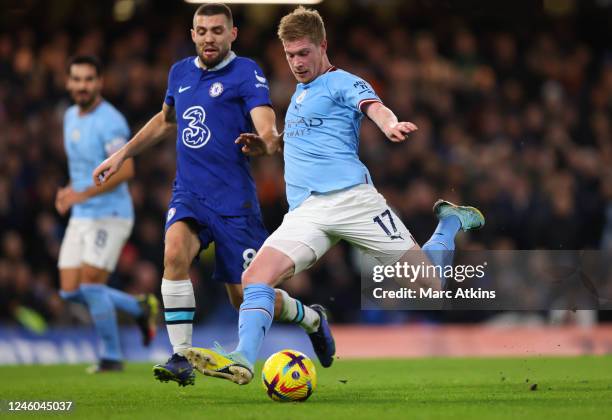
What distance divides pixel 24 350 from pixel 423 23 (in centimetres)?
971

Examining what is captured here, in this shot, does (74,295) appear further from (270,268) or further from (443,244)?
(443,244)

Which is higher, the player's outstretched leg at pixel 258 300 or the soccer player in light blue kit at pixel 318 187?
the soccer player in light blue kit at pixel 318 187

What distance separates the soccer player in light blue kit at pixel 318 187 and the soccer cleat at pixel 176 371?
455 mm

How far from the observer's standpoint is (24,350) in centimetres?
1259

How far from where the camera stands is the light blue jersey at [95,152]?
10117 mm

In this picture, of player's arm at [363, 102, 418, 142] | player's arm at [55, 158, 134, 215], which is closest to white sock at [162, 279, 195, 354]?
player's arm at [363, 102, 418, 142]

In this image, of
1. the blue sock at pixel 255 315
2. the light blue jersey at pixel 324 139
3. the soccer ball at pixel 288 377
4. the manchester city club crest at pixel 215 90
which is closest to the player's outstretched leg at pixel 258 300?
the blue sock at pixel 255 315

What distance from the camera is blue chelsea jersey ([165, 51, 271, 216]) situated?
753 cm


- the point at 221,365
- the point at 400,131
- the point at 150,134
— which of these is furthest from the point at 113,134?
the point at 400,131

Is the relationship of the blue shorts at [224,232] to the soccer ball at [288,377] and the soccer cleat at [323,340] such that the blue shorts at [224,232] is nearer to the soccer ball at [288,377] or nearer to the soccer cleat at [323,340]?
the soccer cleat at [323,340]

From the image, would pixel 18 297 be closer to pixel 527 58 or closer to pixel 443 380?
pixel 443 380

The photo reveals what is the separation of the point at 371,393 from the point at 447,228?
3.94 ft

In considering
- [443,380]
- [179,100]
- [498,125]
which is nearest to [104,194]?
[179,100]

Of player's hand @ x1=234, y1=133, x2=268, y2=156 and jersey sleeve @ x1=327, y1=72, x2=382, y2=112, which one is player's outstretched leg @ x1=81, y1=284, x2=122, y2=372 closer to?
player's hand @ x1=234, y1=133, x2=268, y2=156
